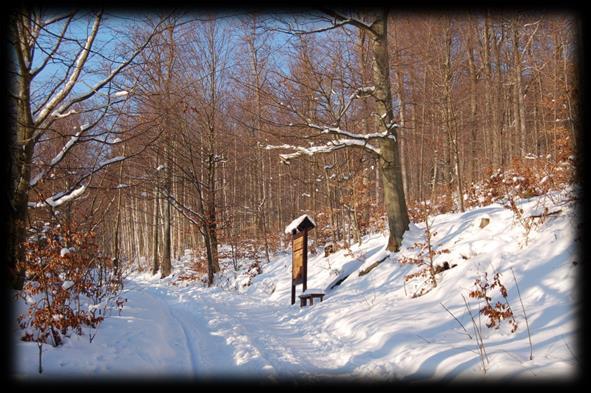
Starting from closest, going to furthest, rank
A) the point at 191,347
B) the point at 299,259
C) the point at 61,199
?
the point at 191,347, the point at 61,199, the point at 299,259

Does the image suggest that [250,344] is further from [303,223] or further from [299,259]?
[303,223]

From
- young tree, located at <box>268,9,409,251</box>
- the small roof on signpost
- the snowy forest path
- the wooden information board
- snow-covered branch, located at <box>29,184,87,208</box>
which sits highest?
young tree, located at <box>268,9,409,251</box>

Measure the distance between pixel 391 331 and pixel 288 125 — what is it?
540cm

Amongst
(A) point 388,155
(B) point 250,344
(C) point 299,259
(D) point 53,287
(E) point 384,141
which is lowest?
(B) point 250,344

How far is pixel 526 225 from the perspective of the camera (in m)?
6.75

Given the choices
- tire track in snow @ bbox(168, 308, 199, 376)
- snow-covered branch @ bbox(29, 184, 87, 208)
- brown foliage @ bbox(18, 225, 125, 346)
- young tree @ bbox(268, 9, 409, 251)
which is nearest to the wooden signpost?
young tree @ bbox(268, 9, 409, 251)

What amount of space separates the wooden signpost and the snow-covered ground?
1.31 metres

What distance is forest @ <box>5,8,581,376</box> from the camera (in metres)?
6.23

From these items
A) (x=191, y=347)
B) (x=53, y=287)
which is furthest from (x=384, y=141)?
(x=53, y=287)

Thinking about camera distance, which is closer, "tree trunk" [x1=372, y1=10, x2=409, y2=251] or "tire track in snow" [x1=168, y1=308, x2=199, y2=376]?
"tire track in snow" [x1=168, y1=308, x2=199, y2=376]

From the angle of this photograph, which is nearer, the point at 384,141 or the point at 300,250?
the point at 384,141

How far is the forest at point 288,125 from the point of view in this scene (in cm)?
623

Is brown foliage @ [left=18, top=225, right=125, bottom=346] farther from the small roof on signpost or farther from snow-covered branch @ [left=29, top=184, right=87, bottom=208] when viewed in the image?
the small roof on signpost

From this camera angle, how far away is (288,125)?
9.39 m
